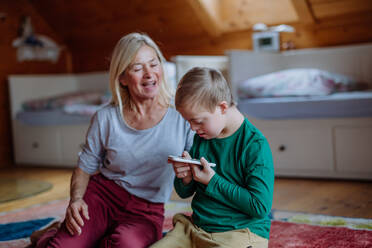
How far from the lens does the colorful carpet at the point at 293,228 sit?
1515mm

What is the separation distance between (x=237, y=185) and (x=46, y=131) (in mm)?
3104

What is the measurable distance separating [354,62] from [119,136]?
2.40 m

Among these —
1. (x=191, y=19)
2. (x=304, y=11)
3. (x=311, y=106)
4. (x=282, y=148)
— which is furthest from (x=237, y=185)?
(x=191, y=19)

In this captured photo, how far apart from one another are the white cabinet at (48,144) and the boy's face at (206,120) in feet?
8.72

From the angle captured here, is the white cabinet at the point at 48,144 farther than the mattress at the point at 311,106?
Yes

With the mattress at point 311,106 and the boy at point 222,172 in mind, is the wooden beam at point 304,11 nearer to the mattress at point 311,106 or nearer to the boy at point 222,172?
the mattress at point 311,106

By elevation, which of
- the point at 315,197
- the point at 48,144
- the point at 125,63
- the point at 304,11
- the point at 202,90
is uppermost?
the point at 304,11

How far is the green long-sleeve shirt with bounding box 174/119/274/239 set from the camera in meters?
1.07

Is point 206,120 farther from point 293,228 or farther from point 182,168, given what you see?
point 293,228

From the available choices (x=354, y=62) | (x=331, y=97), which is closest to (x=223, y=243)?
(x=331, y=97)

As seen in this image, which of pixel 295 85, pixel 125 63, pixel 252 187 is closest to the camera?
pixel 252 187

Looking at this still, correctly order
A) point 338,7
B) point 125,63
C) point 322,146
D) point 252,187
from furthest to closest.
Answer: point 338,7 < point 322,146 < point 125,63 < point 252,187

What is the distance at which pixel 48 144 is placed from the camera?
3.90m

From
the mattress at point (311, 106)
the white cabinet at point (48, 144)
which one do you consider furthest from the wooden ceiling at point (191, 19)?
the white cabinet at point (48, 144)
